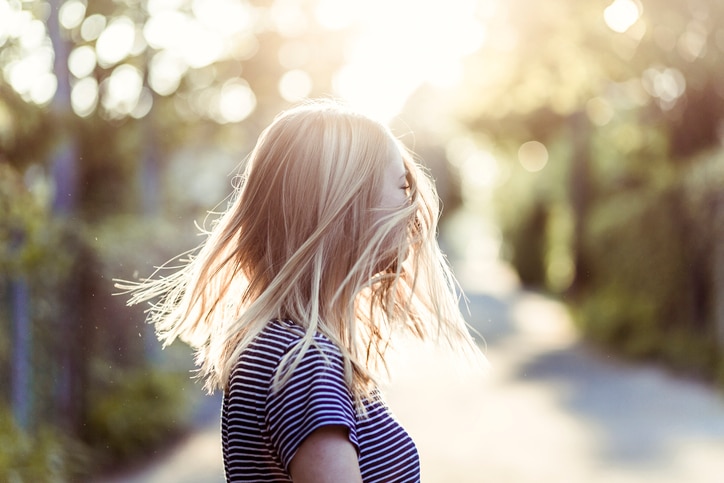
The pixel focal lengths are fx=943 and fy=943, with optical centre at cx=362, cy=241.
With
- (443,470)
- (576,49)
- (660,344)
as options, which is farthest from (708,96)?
(443,470)

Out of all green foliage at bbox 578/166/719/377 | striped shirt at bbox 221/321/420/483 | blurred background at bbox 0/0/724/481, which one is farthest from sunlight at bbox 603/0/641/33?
striped shirt at bbox 221/321/420/483

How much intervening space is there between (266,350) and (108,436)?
5.39 m

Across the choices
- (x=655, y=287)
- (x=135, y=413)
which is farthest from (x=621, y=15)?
(x=135, y=413)

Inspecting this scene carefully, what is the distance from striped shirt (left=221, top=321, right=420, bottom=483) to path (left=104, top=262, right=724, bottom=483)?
4.79 m

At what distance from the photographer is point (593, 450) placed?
7.14 metres

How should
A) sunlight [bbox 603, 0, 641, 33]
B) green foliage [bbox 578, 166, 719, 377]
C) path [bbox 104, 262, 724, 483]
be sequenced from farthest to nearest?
sunlight [bbox 603, 0, 641, 33] < green foliage [bbox 578, 166, 719, 377] < path [bbox 104, 262, 724, 483]

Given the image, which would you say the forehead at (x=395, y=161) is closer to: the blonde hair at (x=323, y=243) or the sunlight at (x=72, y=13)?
the blonde hair at (x=323, y=243)

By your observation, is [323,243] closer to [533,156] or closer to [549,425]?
[549,425]

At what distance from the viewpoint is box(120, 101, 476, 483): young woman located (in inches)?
54.2

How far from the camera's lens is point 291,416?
4.47 feet

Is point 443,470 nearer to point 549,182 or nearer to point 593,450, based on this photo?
point 593,450

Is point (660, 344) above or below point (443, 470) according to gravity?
below

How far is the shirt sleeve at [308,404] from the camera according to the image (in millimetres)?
1344

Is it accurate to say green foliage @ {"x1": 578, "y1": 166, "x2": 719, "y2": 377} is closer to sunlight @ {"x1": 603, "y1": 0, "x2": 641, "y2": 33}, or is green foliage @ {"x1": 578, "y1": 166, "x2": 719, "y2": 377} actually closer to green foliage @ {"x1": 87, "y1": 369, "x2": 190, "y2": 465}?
sunlight @ {"x1": 603, "y1": 0, "x2": 641, "y2": 33}
